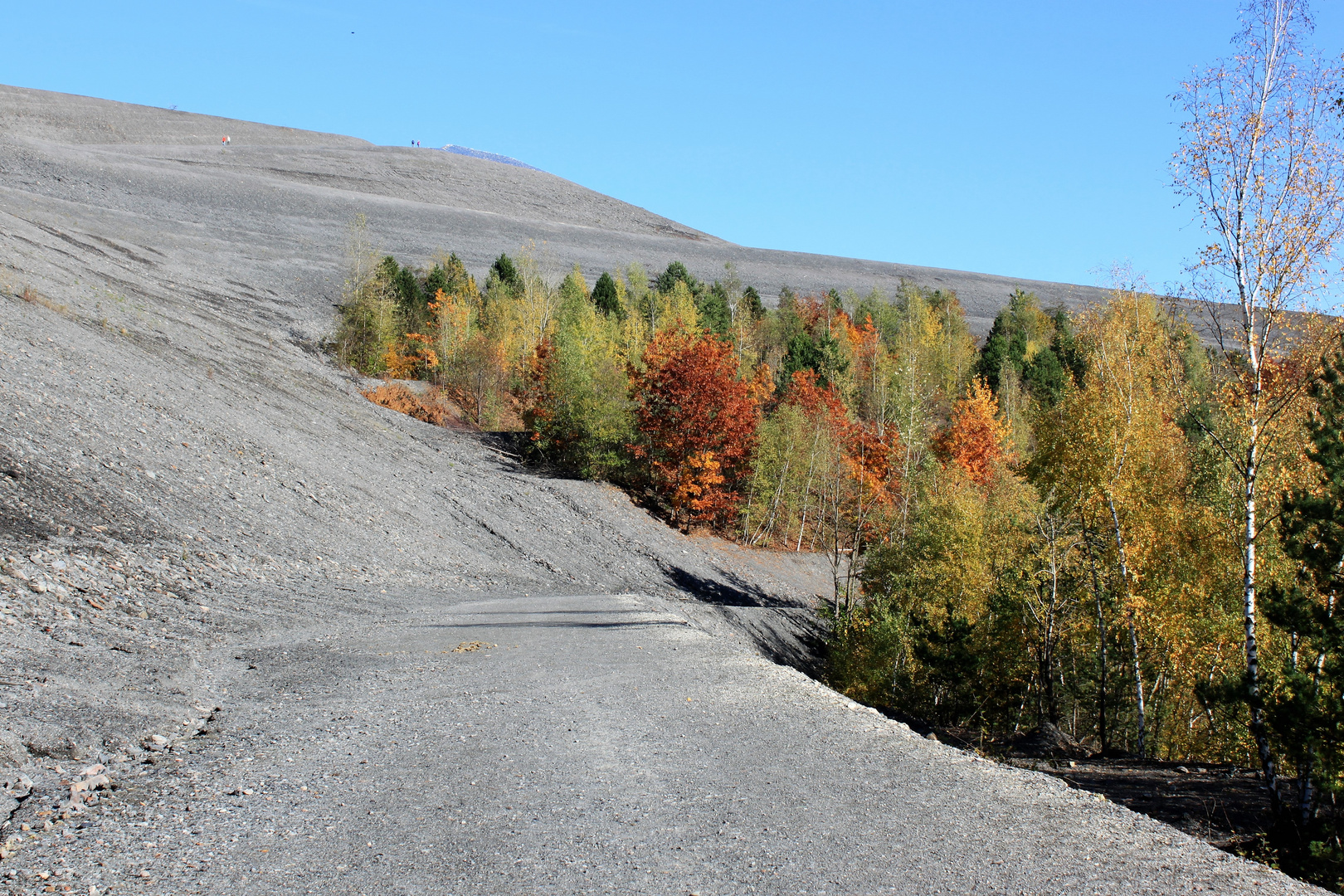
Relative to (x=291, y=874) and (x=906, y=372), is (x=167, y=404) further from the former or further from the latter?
(x=906, y=372)

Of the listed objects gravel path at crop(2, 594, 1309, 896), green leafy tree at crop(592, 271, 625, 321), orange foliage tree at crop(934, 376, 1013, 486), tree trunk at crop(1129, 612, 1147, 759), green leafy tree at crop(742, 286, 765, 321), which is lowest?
tree trunk at crop(1129, 612, 1147, 759)

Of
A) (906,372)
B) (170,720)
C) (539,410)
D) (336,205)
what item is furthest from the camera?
(336,205)

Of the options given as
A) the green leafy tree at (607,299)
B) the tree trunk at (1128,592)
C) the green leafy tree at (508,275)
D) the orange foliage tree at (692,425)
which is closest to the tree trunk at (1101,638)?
the tree trunk at (1128,592)

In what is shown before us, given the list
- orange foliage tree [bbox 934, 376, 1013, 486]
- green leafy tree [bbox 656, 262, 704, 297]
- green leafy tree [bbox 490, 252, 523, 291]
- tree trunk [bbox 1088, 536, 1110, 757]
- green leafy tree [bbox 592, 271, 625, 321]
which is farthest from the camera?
green leafy tree [bbox 656, 262, 704, 297]

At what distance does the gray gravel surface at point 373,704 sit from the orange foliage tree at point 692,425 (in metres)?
9.57

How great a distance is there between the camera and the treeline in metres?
15.8

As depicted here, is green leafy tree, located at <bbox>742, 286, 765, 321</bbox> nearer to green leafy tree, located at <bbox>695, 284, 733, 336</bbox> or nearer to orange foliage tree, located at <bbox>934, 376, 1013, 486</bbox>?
green leafy tree, located at <bbox>695, 284, 733, 336</bbox>

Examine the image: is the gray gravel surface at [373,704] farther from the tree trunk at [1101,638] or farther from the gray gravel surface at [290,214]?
the gray gravel surface at [290,214]

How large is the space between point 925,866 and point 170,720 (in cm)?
778

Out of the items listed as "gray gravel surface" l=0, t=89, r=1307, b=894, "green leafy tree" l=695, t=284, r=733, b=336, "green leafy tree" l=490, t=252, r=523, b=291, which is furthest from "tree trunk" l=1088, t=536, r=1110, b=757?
"green leafy tree" l=490, t=252, r=523, b=291

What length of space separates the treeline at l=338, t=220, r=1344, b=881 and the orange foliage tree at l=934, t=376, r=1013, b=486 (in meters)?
0.16

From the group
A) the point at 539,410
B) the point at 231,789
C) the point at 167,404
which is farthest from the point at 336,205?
the point at 231,789

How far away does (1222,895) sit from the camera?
5.92m

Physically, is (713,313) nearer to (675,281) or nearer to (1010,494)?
(675,281)
